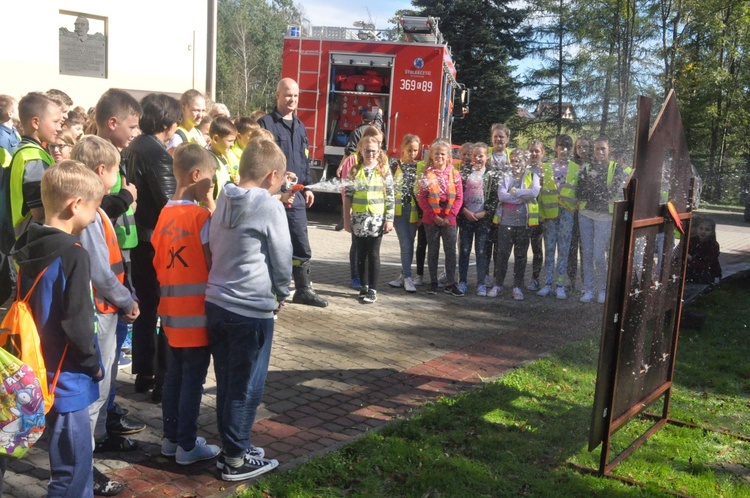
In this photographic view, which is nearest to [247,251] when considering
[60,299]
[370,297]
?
[60,299]

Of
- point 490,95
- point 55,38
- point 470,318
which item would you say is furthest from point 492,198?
point 490,95

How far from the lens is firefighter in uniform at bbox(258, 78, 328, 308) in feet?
25.0

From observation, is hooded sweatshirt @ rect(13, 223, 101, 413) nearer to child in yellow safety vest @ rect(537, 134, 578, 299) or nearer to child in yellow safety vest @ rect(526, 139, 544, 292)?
child in yellow safety vest @ rect(537, 134, 578, 299)

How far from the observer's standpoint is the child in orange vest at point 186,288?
12.9 ft

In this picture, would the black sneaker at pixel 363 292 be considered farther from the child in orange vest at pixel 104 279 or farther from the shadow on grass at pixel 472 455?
the child in orange vest at pixel 104 279

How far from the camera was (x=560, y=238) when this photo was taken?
8.94 meters

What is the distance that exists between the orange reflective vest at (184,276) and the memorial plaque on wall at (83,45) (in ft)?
46.0

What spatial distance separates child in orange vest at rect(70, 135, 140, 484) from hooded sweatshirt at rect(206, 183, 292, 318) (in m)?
0.47

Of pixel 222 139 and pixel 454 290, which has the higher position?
pixel 222 139

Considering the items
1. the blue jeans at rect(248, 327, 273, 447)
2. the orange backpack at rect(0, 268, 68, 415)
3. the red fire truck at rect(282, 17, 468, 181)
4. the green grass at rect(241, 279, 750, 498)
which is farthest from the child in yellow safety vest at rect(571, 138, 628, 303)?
the red fire truck at rect(282, 17, 468, 181)

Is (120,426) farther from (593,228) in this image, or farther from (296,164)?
(593,228)

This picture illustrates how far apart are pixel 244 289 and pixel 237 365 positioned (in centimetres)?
41

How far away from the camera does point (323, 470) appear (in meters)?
3.98

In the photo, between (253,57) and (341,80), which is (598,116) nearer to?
(341,80)
